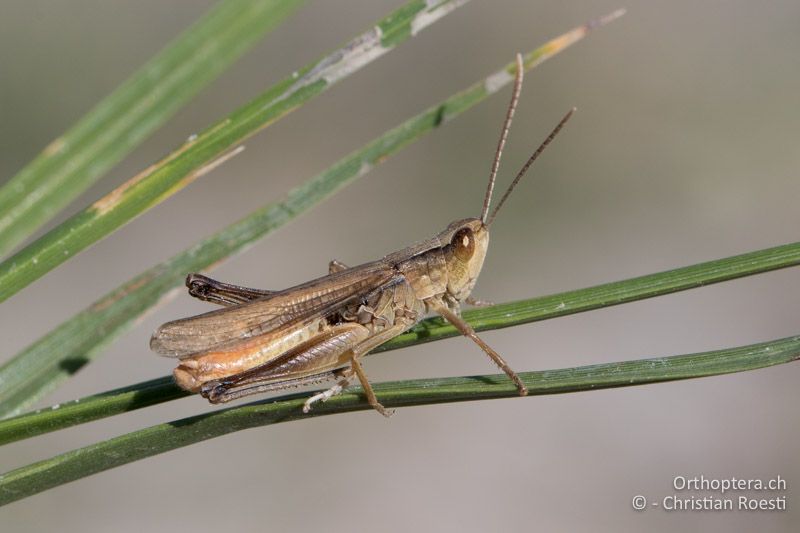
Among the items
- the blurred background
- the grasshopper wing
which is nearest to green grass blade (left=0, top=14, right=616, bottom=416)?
the grasshopper wing

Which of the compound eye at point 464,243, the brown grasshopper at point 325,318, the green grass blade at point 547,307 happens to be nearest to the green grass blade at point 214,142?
the green grass blade at point 547,307

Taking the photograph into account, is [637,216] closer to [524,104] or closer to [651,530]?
[524,104]

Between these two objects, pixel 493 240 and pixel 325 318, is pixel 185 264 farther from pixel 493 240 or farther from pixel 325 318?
pixel 493 240

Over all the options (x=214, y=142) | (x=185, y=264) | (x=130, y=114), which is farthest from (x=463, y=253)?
(x=130, y=114)

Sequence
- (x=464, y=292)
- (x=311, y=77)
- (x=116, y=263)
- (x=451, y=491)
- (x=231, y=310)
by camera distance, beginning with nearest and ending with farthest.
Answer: (x=311, y=77) < (x=231, y=310) < (x=464, y=292) < (x=451, y=491) < (x=116, y=263)

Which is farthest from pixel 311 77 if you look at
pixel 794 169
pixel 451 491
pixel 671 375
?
pixel 794 169

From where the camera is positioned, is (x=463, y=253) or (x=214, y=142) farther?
(x=463, y=253)

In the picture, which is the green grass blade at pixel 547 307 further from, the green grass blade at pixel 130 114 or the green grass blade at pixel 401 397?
the green grass blade at pixel 130 114
